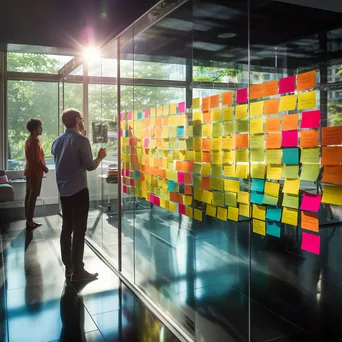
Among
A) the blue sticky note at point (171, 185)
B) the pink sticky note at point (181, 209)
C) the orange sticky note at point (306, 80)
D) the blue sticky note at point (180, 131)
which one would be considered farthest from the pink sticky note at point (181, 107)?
the orange sticky note at point (306, 80)

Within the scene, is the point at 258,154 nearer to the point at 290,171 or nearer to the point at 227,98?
the point at 290,171

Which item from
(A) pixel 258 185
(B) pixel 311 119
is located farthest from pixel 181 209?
(B) pixel 311 119

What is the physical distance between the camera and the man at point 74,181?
3.59m

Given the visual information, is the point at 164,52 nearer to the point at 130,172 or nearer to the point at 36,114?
the point at 130,172

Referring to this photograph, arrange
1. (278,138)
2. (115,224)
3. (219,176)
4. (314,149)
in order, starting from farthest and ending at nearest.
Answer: (115,224)
(219,176)
(278,138)
(314,149)

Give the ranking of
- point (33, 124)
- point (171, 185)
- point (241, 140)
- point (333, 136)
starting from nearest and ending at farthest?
point (333, 136) → point (241, 140) → point (171, 185) → point (33, 124)

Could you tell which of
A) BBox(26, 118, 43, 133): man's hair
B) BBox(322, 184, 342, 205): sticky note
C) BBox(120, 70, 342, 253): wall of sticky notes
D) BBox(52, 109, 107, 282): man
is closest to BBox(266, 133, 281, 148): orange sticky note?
BBox(120, 70, 342, 253): wall of sticky notes

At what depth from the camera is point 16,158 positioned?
845 cm

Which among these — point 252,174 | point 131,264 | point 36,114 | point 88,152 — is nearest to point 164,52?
point 88,152

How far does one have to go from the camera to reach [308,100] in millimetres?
1880

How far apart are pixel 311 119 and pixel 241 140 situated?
0.47 meters

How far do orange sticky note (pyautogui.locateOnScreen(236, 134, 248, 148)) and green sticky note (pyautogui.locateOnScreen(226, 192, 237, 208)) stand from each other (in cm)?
29

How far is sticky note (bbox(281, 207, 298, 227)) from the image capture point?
1.97 meters

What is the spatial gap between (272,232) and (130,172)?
197cm
